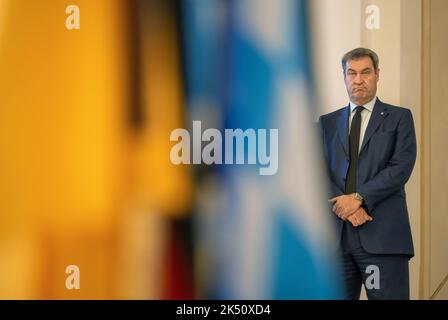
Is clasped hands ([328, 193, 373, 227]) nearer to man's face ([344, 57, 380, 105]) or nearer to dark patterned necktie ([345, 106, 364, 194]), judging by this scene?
dark patterned necktie ([345, 106, 364, 194])

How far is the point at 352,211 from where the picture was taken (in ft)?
8.55

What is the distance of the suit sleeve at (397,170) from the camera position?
102 inches

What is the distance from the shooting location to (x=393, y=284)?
261cm

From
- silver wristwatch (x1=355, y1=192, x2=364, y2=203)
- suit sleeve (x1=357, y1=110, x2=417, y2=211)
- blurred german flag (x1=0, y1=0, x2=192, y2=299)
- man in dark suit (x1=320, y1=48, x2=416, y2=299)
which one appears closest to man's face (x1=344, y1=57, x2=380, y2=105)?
man in dark suit (x1=320, y1=48, x2=416, y2=299)

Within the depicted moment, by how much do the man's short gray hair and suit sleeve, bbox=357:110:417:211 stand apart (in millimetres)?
263

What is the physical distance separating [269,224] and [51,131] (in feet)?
3.53

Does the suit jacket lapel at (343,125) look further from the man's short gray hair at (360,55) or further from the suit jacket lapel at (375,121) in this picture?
the man's short gray hair at (360,55)

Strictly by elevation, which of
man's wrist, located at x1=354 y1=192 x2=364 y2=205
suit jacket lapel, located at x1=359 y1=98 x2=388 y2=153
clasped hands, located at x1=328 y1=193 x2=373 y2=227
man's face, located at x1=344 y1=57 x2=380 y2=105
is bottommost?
clasped hands, located at x1=328 y1=193 x2=373 y2=227

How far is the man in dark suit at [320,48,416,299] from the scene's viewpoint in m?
2.60

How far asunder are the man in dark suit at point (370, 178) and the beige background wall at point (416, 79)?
5 cm

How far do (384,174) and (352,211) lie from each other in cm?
21

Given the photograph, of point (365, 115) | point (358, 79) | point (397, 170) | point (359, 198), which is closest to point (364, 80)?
point (358, 79)
